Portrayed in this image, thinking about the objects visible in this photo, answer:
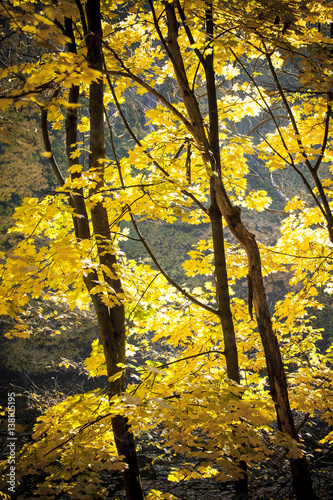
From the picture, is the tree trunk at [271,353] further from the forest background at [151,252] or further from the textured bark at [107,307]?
the textured bark at [107,307]

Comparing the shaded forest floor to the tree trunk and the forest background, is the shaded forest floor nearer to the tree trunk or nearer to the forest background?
the tree trunk

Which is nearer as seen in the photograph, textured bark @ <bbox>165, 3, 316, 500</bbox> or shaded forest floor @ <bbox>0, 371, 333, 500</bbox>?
textured bark @ <bbox>165, 3, 316, 500</bbox>

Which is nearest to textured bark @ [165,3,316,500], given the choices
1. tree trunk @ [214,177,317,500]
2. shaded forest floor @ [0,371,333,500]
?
tree trunk @ [214,177,317,500]

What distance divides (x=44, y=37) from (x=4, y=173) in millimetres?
10932

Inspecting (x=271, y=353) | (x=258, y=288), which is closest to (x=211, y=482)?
(x=271, y=353)

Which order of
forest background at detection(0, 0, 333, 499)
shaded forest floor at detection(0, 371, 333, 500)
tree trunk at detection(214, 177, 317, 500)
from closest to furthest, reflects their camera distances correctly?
forest background at detection(0, 0, 333, 499), tree trunk at detection(214, 177, 317, 500), shaded forest floor at detection(0, 371, 333, 500)

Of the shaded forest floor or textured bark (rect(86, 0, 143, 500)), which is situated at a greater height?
textured bark (rect(86, 0, 143, 500))

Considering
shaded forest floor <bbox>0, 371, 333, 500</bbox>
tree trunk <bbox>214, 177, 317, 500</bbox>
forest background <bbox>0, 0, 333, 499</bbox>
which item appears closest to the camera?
forest background <bbox>0, 0, 333, 499</bbox>

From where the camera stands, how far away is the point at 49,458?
160cm

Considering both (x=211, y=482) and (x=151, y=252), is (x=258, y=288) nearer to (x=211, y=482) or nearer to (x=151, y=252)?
(x=151, y=252)

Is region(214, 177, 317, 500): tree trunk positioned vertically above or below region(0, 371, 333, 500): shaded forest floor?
above

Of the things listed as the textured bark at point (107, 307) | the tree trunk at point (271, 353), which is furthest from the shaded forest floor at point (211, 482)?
the textured bark at point (107, 307)

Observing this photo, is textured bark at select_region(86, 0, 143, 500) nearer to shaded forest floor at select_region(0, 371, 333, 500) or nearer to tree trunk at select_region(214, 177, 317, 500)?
tree trunk at select_region(214, 177, 317, 500)

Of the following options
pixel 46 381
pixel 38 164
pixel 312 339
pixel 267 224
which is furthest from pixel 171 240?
pixel 312 339
